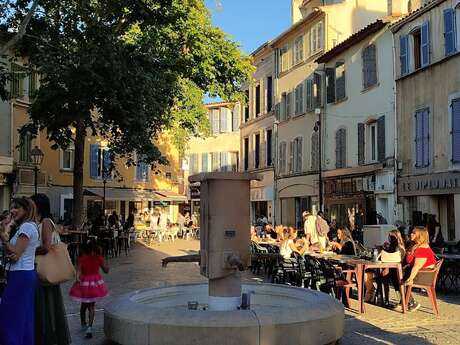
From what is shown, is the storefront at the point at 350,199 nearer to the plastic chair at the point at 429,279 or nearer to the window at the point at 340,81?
the window at the point at 340,81

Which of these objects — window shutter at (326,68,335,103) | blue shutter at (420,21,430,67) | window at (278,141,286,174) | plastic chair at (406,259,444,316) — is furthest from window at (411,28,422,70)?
window at (278,141,286,174)

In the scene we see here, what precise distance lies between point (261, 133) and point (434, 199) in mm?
20418

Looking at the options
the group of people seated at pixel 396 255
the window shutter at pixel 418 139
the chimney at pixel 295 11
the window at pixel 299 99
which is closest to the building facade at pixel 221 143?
the chimney at pixel 295 11

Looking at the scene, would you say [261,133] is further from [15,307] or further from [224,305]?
[15,307]

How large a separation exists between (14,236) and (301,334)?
303cm

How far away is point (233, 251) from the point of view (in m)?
7.69

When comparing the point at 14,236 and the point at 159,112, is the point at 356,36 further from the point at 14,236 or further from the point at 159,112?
the point at 14,236

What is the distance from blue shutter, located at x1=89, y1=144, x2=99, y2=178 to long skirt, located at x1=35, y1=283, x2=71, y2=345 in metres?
31.0

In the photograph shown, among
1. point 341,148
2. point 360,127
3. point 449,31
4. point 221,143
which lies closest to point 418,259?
point 449,31

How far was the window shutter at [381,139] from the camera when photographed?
78.0 feet

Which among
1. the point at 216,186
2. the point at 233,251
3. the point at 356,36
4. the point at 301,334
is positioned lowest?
the point at 301,334

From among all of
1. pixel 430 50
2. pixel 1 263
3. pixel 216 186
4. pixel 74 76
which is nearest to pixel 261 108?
pixel 430 50

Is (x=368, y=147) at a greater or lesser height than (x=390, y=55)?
lesser

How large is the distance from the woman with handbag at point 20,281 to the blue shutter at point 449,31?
1612 centimetres
